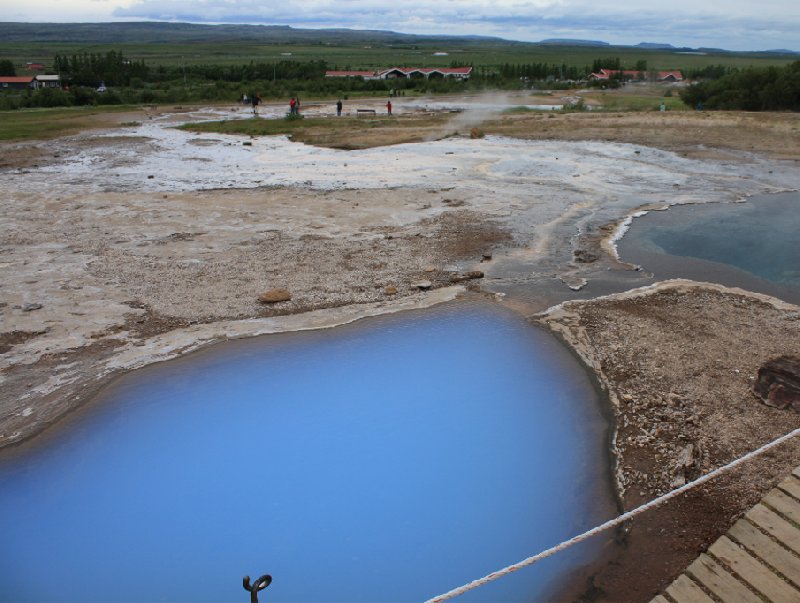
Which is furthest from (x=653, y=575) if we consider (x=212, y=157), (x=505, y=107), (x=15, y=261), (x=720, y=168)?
(x=505, y=107)

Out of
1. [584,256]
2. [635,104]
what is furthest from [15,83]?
[584,256]

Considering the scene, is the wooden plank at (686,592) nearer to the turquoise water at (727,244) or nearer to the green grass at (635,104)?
the turquoise water at (727,244)

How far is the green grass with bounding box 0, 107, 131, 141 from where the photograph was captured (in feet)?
75.7

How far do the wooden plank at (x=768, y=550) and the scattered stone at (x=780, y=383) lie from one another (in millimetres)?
2362

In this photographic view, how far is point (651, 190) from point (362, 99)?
27.4 m

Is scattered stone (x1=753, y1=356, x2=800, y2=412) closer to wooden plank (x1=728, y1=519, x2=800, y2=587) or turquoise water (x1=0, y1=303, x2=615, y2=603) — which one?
turquoise water (x1=0, y1=303, x2=615, y2=603)

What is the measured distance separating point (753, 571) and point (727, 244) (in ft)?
29.3

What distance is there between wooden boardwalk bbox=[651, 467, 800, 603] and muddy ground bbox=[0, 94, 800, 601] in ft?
1.76

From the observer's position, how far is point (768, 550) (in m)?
3.95

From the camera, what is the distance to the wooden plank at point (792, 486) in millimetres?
4324

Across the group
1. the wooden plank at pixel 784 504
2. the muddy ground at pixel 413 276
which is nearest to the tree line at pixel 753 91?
the muddy ground at pixel 413 276

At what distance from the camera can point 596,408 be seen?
6434 millimetres

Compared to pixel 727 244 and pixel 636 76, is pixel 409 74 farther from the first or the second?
pixel 727 244

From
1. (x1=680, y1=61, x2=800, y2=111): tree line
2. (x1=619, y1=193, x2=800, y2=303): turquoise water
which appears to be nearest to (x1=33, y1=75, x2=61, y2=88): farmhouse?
(x1=680, y1=61, x2=800, y2=111): tree line
